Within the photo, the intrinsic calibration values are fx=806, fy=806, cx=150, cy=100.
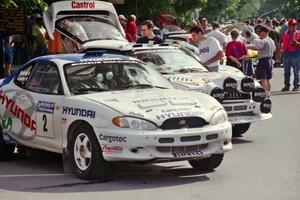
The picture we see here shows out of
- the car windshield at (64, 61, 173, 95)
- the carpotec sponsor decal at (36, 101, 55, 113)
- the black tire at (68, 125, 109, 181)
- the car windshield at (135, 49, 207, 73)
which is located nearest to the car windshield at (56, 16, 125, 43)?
the car windshield at (135, 49, 207, 73)

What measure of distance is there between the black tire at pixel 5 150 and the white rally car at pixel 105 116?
1cm

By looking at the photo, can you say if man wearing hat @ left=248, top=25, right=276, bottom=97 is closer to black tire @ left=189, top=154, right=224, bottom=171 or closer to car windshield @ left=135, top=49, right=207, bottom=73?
car windshield @ left=135, top=49, right=207, bottom=73

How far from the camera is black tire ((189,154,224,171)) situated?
9.36 meters

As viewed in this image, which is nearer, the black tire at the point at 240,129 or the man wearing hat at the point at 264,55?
the black tire at the point at 240,129

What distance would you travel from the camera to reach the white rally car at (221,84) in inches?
466

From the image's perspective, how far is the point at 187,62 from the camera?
12781mm

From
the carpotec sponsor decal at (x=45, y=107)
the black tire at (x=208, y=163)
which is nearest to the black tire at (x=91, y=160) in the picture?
the carpotec sponsor decal at (x=45, y=107)

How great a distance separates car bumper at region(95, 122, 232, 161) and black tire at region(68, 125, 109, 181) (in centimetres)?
9

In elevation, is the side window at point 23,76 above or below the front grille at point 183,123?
above

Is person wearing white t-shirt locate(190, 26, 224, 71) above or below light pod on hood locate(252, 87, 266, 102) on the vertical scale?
above

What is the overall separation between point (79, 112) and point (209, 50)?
563 cm

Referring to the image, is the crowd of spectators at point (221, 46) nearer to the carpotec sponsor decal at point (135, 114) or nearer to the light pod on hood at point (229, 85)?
the light pod on hood at point (229, 85)

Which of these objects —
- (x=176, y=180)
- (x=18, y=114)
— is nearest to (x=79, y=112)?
(x=176, y=180)

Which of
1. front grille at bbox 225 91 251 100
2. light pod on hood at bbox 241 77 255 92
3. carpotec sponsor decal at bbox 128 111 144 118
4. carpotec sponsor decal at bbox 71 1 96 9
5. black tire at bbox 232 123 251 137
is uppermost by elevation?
carpotec sponsor decal at bbox 71 1 96 9
